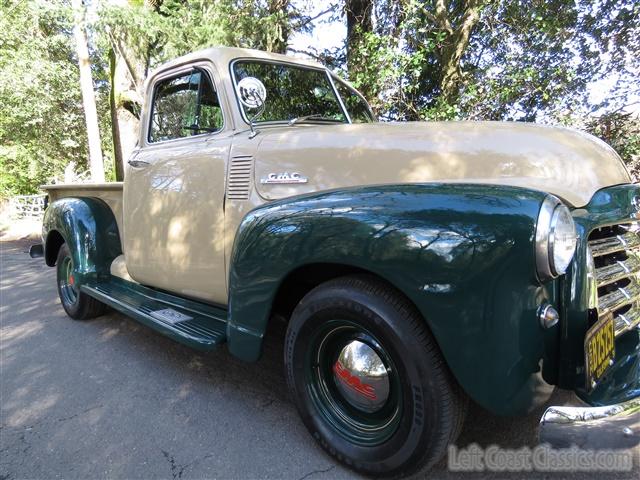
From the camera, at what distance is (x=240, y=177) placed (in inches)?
102

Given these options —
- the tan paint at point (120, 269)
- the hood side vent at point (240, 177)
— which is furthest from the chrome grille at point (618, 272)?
the tan paint at point (120, 269)

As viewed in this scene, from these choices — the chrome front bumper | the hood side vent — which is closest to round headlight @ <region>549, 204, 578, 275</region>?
the chrome front bumper

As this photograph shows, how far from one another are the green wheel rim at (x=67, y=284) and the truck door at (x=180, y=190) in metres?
1.07

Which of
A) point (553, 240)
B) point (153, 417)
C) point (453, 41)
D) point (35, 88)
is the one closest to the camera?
point (553, 240)

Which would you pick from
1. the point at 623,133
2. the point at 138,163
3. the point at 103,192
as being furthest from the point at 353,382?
the point at 623,133

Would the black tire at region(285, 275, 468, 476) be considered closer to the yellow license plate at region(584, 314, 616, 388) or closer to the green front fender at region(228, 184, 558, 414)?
the green front fender at region(228, 184, 558, 414)

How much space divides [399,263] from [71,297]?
12.7ft

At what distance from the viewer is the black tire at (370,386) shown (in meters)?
1.60

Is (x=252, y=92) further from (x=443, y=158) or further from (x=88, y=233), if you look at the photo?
(x=88, y=233)

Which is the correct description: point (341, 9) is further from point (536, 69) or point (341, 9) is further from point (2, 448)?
point (2, 448)

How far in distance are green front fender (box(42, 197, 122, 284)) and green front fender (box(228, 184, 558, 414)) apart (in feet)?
9.29

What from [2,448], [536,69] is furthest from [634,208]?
[536,69]

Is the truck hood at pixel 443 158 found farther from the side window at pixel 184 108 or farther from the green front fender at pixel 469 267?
the side window at pixel 184 108

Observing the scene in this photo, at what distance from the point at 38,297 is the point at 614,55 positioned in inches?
329
